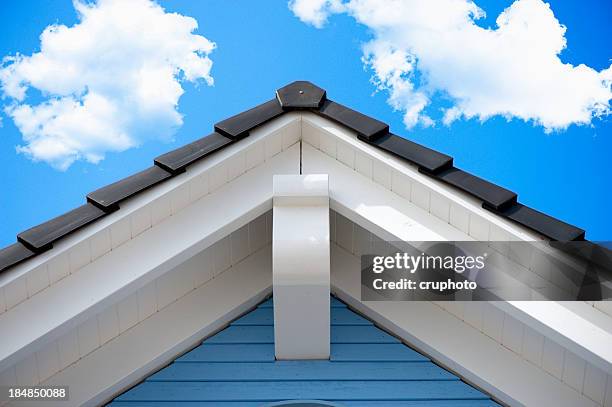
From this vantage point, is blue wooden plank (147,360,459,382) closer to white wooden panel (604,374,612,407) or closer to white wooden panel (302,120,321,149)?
white wooden panel (604,374,612,407)

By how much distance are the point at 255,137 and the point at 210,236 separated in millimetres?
610

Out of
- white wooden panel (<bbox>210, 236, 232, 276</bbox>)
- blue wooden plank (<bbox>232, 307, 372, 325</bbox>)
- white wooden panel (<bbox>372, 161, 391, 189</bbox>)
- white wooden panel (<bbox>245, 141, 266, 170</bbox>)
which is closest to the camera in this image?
white wooden panel (<bbox>372, 161, 391, 189</bbox>)

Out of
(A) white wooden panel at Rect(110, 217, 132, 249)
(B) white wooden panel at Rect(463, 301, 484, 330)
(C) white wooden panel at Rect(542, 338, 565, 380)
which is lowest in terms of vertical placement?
(C) white wooden panel at Rect(542, 338, 565, 380)

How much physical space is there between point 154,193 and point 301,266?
2.57 feet

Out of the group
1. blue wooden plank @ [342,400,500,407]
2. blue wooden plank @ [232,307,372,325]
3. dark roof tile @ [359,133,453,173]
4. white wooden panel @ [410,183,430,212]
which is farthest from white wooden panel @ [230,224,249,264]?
blue wooden plank @ [342,400,500,407]

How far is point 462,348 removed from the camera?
349 cm

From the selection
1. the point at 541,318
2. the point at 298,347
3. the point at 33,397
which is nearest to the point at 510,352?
the point at 541,318

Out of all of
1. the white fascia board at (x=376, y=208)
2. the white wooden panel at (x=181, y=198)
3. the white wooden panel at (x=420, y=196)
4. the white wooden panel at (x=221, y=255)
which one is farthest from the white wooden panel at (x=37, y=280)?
the white wooden panel at (x=420, y=196)

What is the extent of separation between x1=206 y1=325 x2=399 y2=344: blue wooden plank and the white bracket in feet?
0.68

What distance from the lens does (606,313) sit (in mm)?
2973

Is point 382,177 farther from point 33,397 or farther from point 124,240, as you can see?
point 33,397

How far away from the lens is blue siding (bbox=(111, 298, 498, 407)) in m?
3.27

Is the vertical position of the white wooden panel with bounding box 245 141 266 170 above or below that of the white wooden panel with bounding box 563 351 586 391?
above

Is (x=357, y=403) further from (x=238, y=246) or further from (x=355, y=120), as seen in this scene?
(x=355, y=120)
